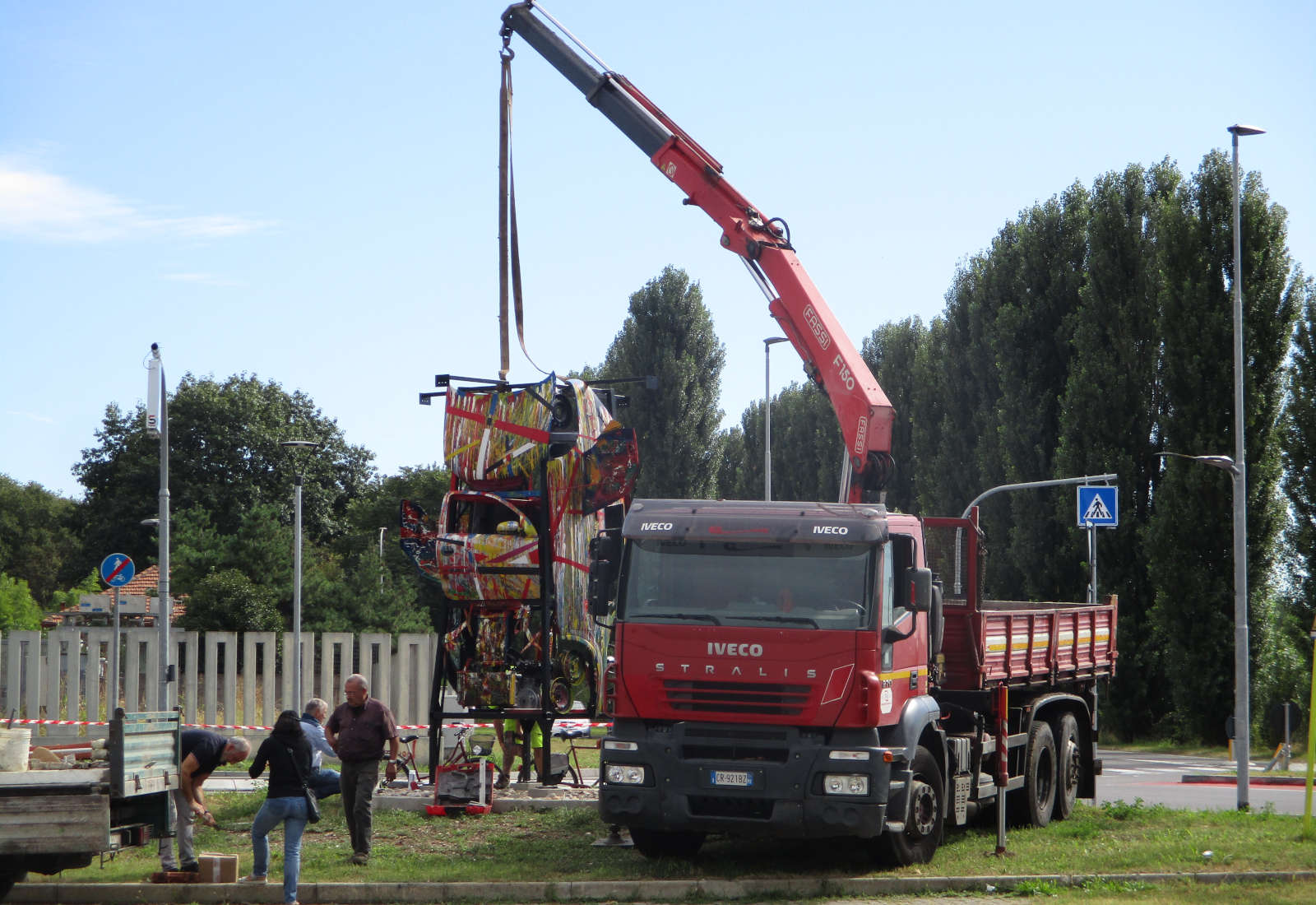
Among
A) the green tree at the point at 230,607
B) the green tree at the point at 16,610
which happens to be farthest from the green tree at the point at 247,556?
the green tree at the point at 16,610

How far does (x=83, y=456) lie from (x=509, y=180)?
55.4 m

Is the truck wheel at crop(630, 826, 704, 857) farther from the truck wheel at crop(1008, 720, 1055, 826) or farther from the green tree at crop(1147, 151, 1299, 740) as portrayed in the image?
the green tree at crop(1147, 151, 1299, 740)

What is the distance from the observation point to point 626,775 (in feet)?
40.0

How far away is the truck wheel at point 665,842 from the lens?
13234 millimetres

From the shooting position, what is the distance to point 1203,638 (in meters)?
34.4

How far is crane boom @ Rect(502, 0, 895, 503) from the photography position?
59.3 feet

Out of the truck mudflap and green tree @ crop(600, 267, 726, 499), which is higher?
green tree @ crop(600, 267, 726, 499)

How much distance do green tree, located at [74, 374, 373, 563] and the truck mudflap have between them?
5341 cm

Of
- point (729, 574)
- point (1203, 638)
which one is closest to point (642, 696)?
point (729, 574)

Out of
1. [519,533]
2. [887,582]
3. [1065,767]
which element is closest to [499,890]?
[887,582]

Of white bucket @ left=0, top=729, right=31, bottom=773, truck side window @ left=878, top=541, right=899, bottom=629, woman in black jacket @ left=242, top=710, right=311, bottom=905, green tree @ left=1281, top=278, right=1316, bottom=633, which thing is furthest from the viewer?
green tree @ left=1281, top=278, right=1316, bottom=633

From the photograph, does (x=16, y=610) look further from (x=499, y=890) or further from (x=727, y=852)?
(x=499, y=890)

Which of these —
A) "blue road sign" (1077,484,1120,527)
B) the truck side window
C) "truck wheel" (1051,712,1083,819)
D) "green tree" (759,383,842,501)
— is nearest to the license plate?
the truck side window

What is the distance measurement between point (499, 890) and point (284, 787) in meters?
1.95
